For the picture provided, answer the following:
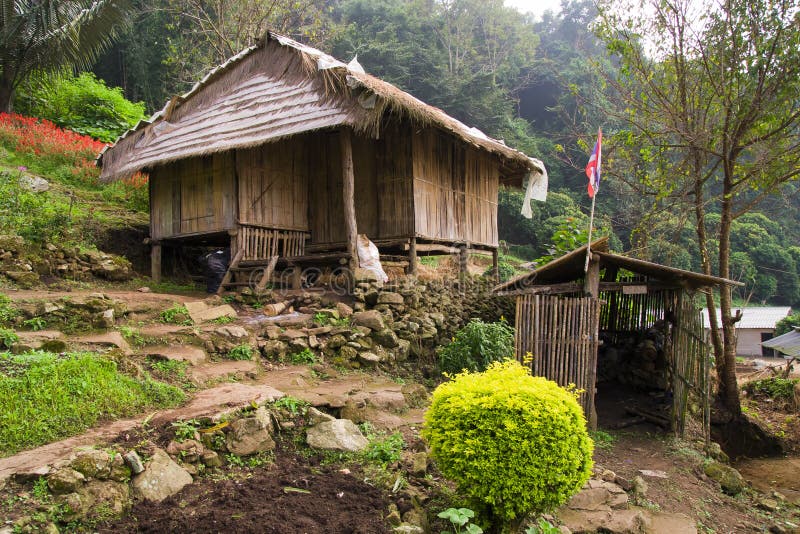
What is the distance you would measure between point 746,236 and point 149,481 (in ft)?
118

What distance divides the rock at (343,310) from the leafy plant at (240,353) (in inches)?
67.7

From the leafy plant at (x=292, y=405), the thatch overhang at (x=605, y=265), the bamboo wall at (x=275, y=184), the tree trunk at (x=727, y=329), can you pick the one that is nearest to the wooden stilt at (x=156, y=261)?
the bamboo wall at (x=275, y=184)

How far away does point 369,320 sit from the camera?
25.3ft

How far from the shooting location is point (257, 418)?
412 cm

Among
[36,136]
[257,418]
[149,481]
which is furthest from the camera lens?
[36,136]

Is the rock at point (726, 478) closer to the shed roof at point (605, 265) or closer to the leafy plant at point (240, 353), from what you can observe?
the shed roof at point (605, 265)

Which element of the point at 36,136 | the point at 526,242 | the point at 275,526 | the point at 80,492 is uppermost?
the point at 36,136

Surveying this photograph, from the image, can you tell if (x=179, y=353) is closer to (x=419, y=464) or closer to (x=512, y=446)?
(x=419, y=464)

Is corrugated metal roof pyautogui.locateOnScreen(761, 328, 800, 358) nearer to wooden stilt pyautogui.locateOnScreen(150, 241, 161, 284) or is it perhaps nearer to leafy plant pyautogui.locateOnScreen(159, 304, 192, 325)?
leafy plant pyautogui.locateOnScreen(159, 304, 192, 325)

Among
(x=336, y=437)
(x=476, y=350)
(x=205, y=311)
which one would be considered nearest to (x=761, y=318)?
(x=476, y=350)

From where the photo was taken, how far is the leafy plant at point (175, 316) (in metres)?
7.09

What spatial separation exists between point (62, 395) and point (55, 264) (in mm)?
5756

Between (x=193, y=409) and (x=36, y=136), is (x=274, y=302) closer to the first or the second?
(x=193, y=409)

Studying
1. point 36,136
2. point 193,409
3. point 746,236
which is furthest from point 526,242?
point 193,409
